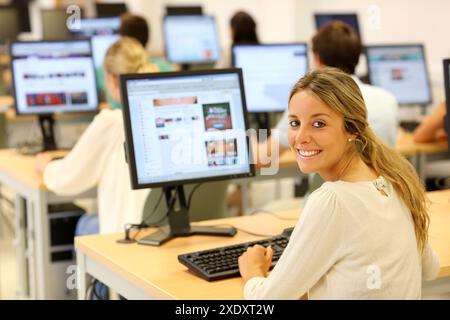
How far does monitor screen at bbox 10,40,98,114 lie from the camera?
14.8ft

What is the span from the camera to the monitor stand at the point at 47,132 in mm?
4555

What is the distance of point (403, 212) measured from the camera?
210 cm

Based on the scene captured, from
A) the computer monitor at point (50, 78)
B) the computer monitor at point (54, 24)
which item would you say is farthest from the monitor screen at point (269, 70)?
the computer monitor at point (54, 24)

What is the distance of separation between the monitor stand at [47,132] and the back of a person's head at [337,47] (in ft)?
4.78

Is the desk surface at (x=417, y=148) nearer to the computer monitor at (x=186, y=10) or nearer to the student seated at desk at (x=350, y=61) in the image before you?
the student seated at desk at (x=350, y=61)

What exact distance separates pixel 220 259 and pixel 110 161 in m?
1.06

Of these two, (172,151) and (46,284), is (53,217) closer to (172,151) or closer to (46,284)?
(46,284)

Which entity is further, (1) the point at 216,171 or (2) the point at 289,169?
(2) the point at 289,169

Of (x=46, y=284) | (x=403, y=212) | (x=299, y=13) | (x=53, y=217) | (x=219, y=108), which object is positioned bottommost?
(x=46, y=284)

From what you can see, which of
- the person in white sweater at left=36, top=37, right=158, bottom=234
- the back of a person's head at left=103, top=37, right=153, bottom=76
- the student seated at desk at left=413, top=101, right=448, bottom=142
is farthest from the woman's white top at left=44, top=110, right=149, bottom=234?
the student seated at desk at left=413, top=101, right=448, bottom=142

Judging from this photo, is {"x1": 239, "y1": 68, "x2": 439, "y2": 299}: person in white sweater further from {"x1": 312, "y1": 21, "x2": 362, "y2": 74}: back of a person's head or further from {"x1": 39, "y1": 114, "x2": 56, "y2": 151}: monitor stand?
{"x1": 39, "y1": 114, "x2": 56, "y2": 151}: monitor stand

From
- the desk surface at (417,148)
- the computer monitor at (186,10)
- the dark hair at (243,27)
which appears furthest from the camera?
the computer monitor at (186,10)

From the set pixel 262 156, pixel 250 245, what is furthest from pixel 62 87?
pixel 250 245

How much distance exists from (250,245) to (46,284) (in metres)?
1.60
